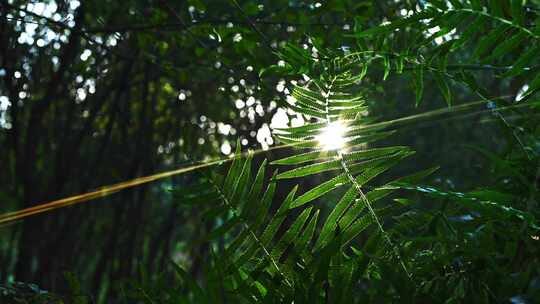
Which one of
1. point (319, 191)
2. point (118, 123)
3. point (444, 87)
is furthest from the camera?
point (118, 123)

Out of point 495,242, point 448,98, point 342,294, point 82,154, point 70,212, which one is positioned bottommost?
point 342,294

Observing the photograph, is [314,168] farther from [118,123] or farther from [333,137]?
[118,123]

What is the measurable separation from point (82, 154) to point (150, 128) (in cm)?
54

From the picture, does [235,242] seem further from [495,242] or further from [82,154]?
[82,154]

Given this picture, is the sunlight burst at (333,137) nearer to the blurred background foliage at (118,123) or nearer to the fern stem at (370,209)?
the fern stem at (370,209)

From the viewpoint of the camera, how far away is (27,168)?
2426 mm

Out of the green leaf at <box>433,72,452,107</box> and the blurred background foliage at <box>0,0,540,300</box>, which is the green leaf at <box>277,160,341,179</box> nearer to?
the green leaf at <box>433,72,452,107</box>

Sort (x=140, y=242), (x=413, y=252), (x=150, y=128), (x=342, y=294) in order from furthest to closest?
(x=140, y=242) < (x=150, y=128) < (x=413, y=252) < (x=342, y=294)

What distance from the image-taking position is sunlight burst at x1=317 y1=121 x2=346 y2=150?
705 mm

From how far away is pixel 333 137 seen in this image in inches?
28.1

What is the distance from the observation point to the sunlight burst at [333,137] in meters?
0.70

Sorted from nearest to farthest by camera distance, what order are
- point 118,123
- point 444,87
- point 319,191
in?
point 319,191 → point 444,87 → point 118,123

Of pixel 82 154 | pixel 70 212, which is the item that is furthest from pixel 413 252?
pixel 82 154

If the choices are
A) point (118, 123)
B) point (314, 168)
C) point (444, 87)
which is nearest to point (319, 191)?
point (314, 168)
